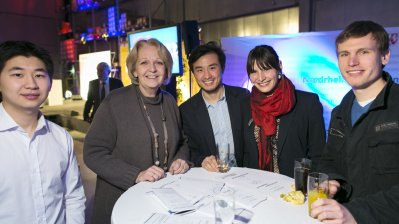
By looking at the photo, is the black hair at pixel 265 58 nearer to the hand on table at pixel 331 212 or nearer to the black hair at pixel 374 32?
the black hair at pixel 374 32

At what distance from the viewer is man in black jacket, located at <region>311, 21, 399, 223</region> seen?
147cm

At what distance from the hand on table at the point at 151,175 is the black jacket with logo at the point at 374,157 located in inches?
37.3

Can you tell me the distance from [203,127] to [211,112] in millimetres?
159

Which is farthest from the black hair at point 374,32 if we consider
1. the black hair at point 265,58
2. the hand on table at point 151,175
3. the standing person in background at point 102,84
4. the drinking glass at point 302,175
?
the standing person in background at point 102,84

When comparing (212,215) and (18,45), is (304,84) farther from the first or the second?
(18,45)

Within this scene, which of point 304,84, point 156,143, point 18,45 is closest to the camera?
point 18,45

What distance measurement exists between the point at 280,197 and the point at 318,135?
77 cm

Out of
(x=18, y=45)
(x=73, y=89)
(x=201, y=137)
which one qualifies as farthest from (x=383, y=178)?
(x=73, y=89)

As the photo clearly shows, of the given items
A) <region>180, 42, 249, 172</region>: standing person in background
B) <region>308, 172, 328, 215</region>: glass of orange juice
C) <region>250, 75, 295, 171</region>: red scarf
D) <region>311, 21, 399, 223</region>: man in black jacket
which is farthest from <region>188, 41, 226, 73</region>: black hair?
<region>308, 172, 328, 215</region>: glass of orange juice

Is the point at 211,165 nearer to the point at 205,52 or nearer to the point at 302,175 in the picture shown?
the point at 302,175

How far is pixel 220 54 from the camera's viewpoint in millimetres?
2469

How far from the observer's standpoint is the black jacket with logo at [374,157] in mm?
1311

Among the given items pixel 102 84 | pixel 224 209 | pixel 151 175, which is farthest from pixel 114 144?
pixel 102 84

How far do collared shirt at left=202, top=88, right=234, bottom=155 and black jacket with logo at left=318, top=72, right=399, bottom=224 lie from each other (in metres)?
0.86
